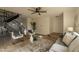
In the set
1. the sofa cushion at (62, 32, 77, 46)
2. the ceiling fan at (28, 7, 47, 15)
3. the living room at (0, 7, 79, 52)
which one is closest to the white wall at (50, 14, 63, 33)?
the living room at (0, 7, 79, 52)

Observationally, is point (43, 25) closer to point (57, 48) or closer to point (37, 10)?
point (37, 10)

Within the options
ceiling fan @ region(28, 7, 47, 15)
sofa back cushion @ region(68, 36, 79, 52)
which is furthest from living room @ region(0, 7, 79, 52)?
sofa back cushion @ region(68, 36, 79, 52)

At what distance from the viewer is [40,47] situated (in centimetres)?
195

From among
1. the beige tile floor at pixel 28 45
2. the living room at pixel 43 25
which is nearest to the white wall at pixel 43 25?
the living room at pixel 43 25

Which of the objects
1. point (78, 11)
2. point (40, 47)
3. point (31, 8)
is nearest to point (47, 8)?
point (31, 8)

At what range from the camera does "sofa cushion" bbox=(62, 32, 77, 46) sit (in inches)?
73.7

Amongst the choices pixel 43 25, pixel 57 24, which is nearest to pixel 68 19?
pixel 57 24

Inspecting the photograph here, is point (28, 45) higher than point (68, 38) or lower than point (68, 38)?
lower

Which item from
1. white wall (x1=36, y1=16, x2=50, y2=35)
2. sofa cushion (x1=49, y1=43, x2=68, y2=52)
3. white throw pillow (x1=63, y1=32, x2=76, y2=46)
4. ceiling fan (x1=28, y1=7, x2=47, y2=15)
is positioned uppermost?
ceiling fan (x1=28, y1=7, x2=47, y2=15)

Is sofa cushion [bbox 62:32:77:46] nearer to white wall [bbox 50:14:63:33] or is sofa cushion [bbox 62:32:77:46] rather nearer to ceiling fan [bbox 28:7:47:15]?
white wall [bbox 50:14:63:33]

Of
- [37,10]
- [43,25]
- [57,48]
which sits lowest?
[57,48]

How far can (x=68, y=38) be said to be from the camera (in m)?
1.89

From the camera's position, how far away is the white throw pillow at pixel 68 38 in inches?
73.7

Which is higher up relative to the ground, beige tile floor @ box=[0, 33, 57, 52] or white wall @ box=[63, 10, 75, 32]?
white wall @ box=[63, 10, 75, 32]
